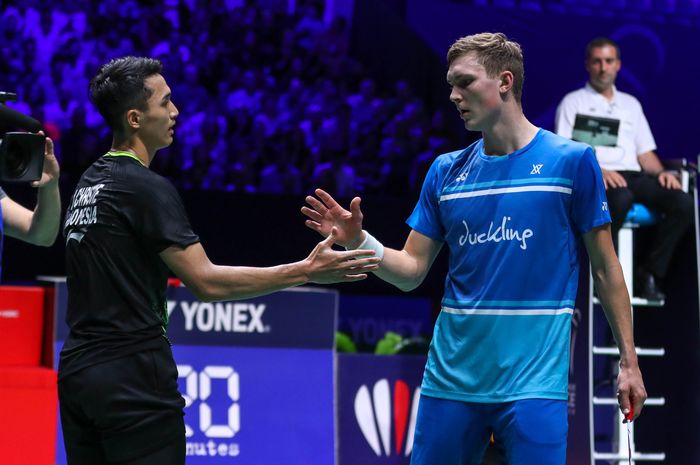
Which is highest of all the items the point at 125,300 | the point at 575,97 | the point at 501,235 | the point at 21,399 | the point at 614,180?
the point at 575,97

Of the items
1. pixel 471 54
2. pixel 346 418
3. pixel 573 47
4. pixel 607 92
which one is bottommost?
pixel 346 418

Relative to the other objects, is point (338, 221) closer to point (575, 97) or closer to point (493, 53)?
point (493, 53)

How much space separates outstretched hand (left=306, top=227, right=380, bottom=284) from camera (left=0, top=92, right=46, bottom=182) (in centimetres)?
110

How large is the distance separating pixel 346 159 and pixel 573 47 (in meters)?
2.25

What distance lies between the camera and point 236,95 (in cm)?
1029

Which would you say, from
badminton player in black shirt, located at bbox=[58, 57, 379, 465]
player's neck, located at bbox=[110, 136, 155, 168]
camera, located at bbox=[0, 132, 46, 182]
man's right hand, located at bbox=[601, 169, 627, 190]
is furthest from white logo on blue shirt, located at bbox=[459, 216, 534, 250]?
man's right hand, located at bbox=[601, 169, 627, 190]

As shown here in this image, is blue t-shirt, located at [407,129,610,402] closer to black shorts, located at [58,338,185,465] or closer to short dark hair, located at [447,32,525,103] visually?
short dark hair, located at [447,32,525,103]

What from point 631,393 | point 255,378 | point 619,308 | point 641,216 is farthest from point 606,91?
point 631,393

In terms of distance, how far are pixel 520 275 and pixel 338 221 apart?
63cm

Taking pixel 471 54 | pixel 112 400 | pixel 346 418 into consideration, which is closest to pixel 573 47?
pixel 346 418

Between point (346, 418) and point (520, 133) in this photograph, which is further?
point (346, 418)

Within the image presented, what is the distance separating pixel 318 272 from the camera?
10.5 ft

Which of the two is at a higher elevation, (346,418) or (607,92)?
(607,92)

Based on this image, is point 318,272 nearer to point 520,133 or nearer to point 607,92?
point 520,133
